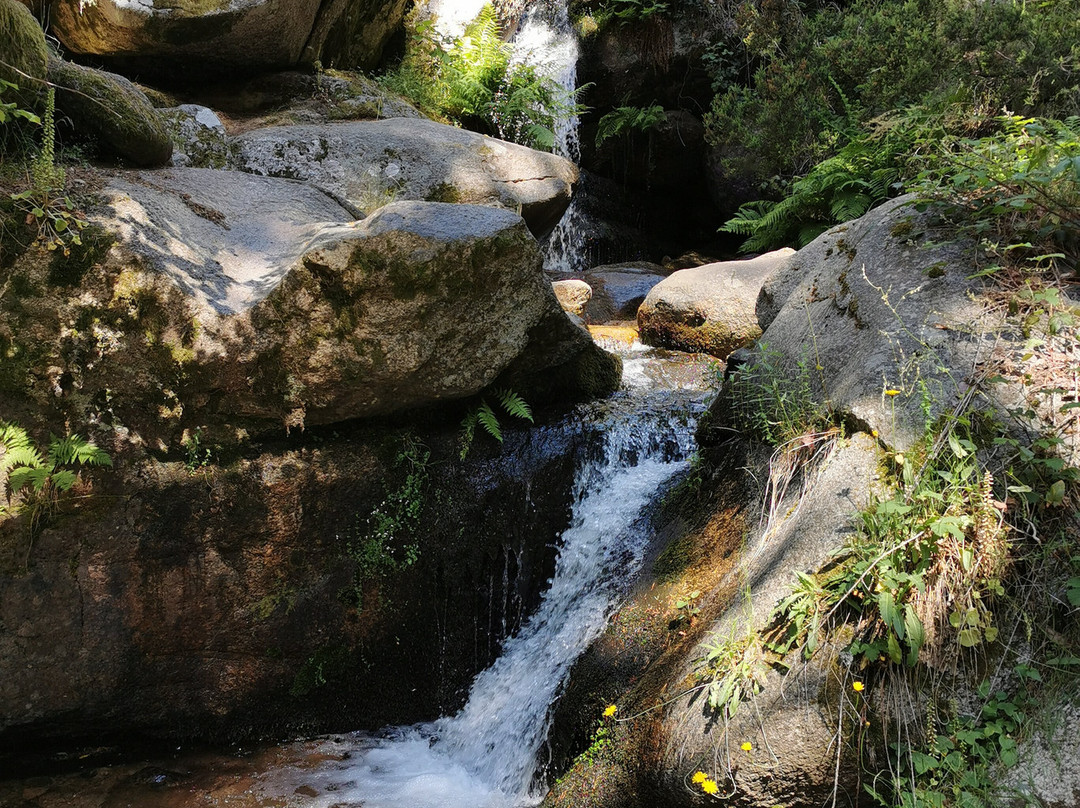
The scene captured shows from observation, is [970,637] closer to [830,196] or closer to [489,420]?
[489,420]

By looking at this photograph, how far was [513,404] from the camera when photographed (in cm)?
503

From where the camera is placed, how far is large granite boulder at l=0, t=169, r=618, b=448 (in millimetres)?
3982

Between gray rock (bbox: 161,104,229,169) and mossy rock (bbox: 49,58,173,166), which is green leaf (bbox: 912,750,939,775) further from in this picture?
gray rock (bbox: 161,104,229,169)

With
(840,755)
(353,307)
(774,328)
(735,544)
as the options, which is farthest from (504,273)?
(840,755)

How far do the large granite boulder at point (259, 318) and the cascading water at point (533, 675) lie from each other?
1.22 m

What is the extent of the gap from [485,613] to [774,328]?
2.71 meters

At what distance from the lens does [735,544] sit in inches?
146

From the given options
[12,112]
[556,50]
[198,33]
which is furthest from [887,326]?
[556,50]

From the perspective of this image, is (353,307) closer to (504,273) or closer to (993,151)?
(504,273)

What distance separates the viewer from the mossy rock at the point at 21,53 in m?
4.05

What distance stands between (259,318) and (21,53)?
209 centimetres

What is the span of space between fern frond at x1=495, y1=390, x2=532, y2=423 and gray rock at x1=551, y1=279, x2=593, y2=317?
365 cm

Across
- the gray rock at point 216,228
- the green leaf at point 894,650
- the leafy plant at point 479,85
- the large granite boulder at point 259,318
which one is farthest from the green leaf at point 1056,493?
the leafy plant at point 479,85

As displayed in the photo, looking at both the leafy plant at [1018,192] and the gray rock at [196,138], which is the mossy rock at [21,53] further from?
the leafy plant at [1018,192]
